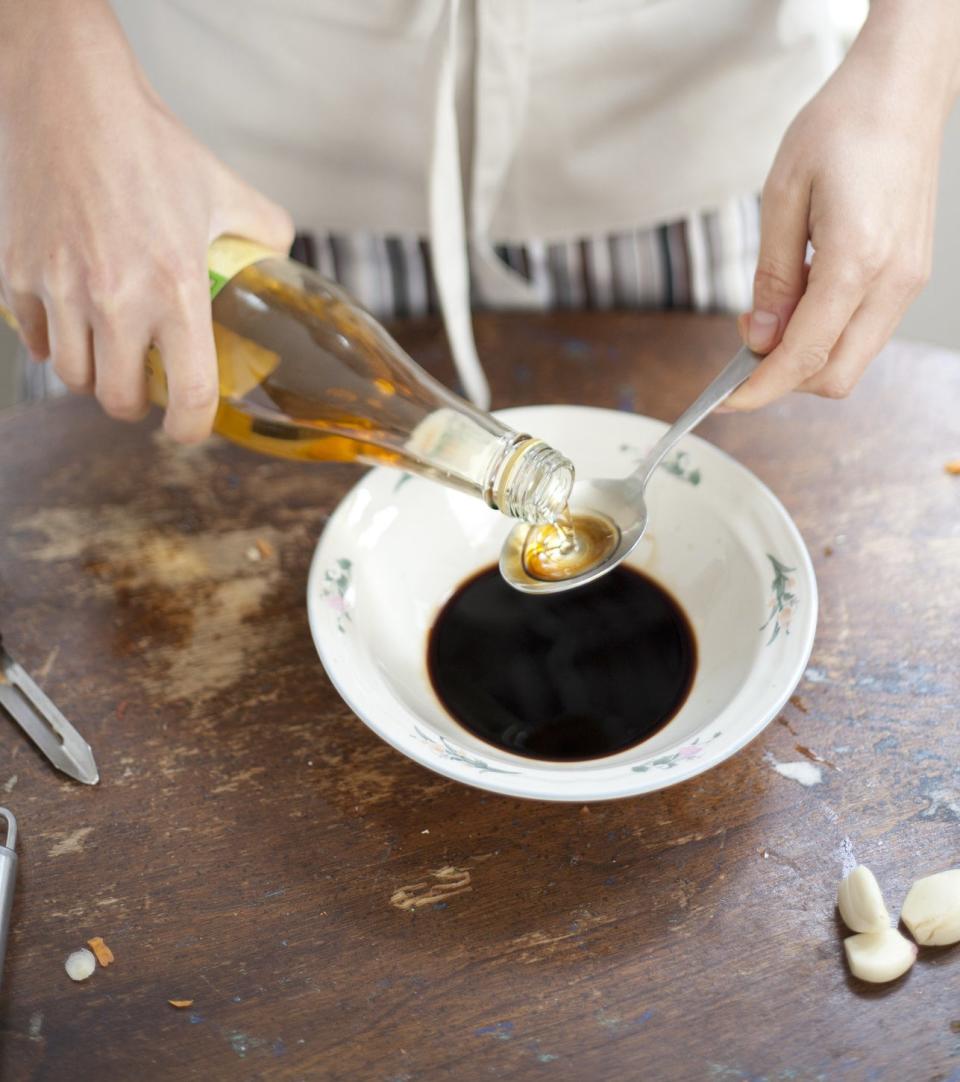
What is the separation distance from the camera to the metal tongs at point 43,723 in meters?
0.61

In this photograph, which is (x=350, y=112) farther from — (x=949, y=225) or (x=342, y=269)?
(x=949, y=225)

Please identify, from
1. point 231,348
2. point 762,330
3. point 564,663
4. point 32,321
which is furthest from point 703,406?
point 32,321

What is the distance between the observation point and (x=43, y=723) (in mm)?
637

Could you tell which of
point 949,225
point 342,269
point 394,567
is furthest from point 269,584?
point 949,225

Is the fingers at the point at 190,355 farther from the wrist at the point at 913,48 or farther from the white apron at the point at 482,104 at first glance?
the wrist at the point at 913,48

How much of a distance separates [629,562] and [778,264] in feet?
0.72

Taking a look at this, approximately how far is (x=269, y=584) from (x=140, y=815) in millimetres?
192

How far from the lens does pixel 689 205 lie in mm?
927

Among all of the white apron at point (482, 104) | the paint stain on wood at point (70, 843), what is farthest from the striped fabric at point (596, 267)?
the paint stain on wood at point (70, 843)

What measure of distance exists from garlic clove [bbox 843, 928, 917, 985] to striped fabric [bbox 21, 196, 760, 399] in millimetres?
632

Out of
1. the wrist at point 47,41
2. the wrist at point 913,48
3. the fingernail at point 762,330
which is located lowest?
the fingernail at point 762,330

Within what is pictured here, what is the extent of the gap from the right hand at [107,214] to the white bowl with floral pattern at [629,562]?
148 mm

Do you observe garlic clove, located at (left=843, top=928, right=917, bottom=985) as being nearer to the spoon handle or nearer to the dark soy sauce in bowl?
the dark soy sauce in bowl

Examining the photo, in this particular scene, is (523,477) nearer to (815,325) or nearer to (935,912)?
(815,325)
